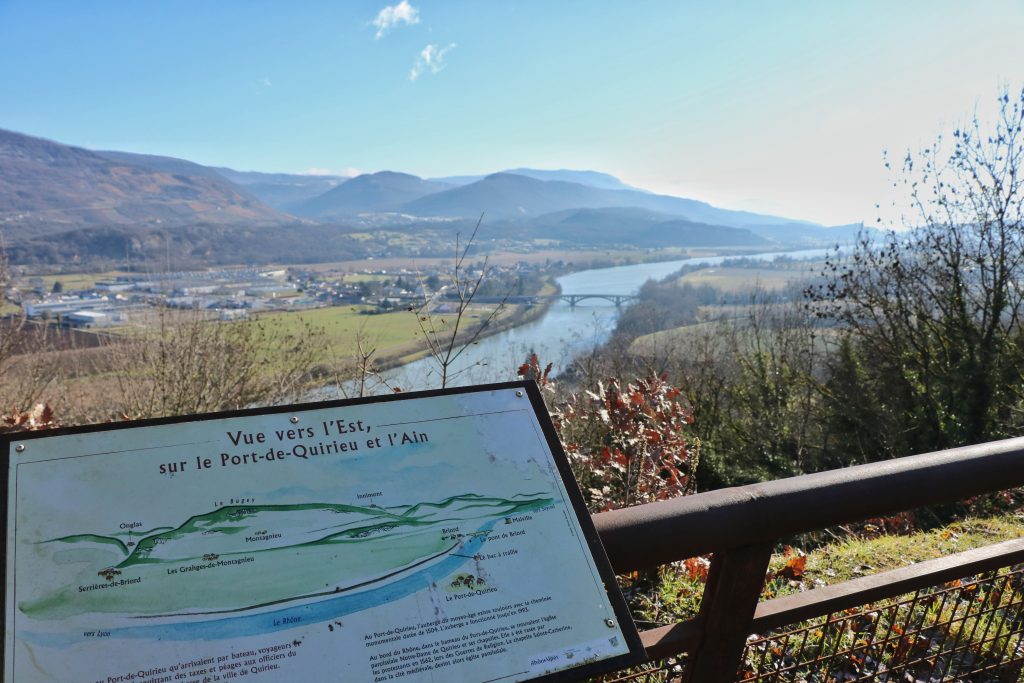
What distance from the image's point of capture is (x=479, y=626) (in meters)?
1.11

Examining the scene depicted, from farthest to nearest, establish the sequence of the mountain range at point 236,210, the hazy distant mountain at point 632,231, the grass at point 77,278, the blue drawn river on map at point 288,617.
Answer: the hazy distant mountain at point 632,231, the mountain range at point 236,210, the grass at point 77,278, the blue drawn river on map at point 288,617

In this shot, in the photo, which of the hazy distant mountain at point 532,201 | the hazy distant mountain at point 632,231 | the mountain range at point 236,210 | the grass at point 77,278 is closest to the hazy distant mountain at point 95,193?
the mountain range at point 236,210

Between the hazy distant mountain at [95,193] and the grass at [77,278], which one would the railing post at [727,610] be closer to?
the grass at [77,278]

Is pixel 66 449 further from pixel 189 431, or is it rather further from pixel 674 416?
pixel 674 416

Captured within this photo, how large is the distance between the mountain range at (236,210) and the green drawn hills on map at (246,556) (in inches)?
1495

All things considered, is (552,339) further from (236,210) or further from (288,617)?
(236,210)

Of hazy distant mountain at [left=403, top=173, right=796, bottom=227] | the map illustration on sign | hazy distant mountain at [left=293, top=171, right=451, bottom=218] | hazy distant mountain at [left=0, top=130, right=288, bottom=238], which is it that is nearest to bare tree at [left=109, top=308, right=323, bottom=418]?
the map illustration on sign

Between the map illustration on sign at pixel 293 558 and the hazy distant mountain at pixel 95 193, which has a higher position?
the hazy distant mountain at pixel 95 193

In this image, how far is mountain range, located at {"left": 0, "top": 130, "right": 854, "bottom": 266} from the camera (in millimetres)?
53531

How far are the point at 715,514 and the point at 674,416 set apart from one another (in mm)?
2941

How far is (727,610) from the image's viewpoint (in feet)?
4.91

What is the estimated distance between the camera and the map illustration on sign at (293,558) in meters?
0.99

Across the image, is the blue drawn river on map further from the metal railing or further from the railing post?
the railing post

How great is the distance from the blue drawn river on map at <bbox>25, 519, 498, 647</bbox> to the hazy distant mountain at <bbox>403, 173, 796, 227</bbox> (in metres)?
75.2
